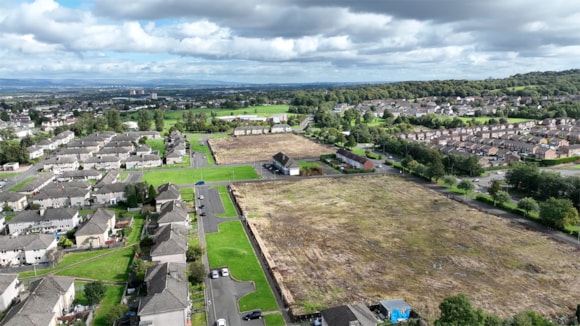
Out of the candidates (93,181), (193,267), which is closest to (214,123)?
(93,181)

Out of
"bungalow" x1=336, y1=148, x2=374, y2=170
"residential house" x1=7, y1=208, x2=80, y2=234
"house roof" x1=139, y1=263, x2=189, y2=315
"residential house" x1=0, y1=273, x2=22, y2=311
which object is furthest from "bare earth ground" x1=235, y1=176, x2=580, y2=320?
"residential house" x1=7, y1=208, x2=80, y2=234

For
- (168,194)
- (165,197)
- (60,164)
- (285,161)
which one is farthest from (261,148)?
(165,197)

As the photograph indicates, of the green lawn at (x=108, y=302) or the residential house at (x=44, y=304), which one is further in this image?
the green lawn at (x=108, y=302)

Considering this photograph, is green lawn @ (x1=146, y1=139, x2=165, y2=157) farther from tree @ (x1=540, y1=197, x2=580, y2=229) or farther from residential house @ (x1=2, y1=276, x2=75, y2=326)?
tree @ (x1=540, y1=197, x2=580, y2=229)

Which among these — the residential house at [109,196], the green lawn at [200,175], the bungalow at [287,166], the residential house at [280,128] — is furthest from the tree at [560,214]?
the residential house at [280,128]

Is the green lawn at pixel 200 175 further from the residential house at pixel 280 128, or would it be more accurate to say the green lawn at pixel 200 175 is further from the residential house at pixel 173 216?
the residential house at pixel 280 128

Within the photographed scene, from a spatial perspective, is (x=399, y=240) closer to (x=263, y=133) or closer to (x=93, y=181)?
(x=93, y=181)

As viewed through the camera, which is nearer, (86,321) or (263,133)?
(86,321)
